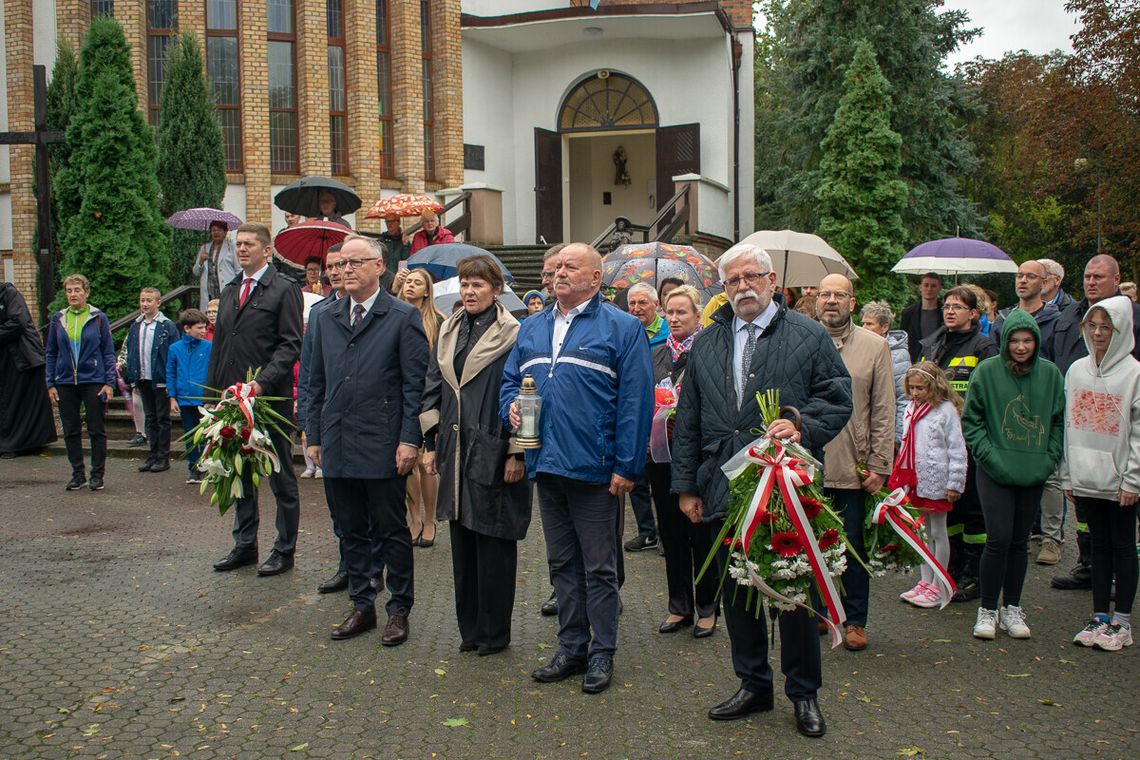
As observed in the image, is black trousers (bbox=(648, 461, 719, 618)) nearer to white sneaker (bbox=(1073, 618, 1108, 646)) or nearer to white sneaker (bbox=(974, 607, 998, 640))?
white sneaker (bbox=(974, 607, 998, 640))

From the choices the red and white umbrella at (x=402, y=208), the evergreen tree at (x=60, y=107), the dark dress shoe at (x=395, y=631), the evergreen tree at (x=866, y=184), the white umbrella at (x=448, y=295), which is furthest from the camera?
Result: the evergreen tree at (x=866, y=184)

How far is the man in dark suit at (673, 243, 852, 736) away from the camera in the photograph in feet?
16.5

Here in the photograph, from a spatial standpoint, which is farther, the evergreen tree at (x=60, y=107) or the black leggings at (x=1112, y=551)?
the evergreen tree at (x=60, y=107)

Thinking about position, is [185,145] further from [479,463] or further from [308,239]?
[479,463]

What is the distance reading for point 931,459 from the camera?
729 cm

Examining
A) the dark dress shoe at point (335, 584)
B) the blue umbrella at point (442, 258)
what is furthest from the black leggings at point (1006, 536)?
the blue umbrella at point (442, 258)

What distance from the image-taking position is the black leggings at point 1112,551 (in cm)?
635

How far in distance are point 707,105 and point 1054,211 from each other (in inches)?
805

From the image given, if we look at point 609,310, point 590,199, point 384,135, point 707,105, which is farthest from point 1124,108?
Result: point 609,310

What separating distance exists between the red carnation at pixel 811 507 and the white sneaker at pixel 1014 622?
2382mm

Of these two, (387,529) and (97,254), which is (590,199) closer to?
(97,254)

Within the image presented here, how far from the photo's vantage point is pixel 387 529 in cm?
641

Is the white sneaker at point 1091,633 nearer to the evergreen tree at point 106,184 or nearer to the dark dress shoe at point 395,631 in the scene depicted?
the dark dress shoe at point 395,631

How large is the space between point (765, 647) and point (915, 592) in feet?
8.47
